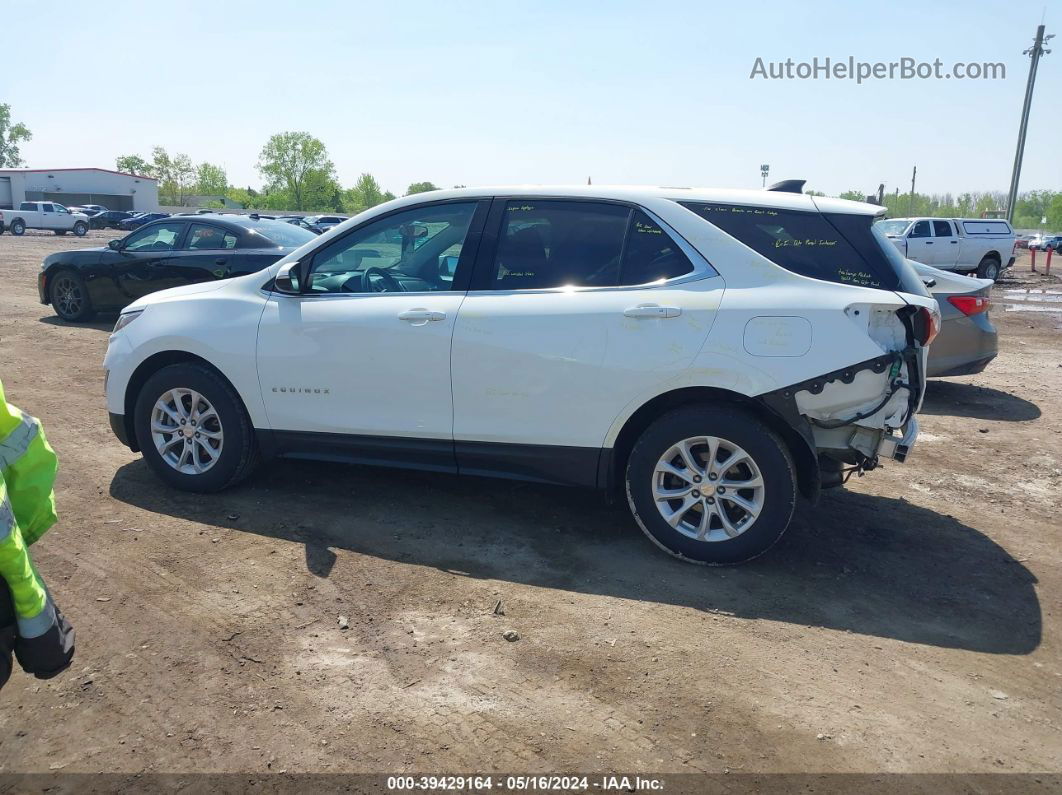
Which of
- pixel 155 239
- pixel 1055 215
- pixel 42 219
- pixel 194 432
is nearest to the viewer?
pixel 194 432

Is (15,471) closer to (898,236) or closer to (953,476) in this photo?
(953,476)

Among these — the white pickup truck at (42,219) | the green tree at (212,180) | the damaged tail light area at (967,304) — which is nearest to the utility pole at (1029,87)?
the damaged tail light area at (967,304)

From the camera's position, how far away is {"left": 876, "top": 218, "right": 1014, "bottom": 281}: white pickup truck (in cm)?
2481

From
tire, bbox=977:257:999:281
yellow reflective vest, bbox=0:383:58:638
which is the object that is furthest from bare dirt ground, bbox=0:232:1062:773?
tire, bbox=977:257:999:281

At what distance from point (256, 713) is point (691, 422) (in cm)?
240

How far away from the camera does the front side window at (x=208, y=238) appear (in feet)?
35.4

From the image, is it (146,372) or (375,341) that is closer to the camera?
(375,341)

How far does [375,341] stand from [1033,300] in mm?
20468

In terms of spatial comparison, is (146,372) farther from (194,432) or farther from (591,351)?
(591,351)

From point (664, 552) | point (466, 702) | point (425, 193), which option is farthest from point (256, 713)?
point (425, 193)

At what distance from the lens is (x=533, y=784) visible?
271 cm

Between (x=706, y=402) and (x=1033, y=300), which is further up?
(x=706, y=402)

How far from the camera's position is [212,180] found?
448 feet

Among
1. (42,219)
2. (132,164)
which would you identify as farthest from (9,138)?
(42,219)
